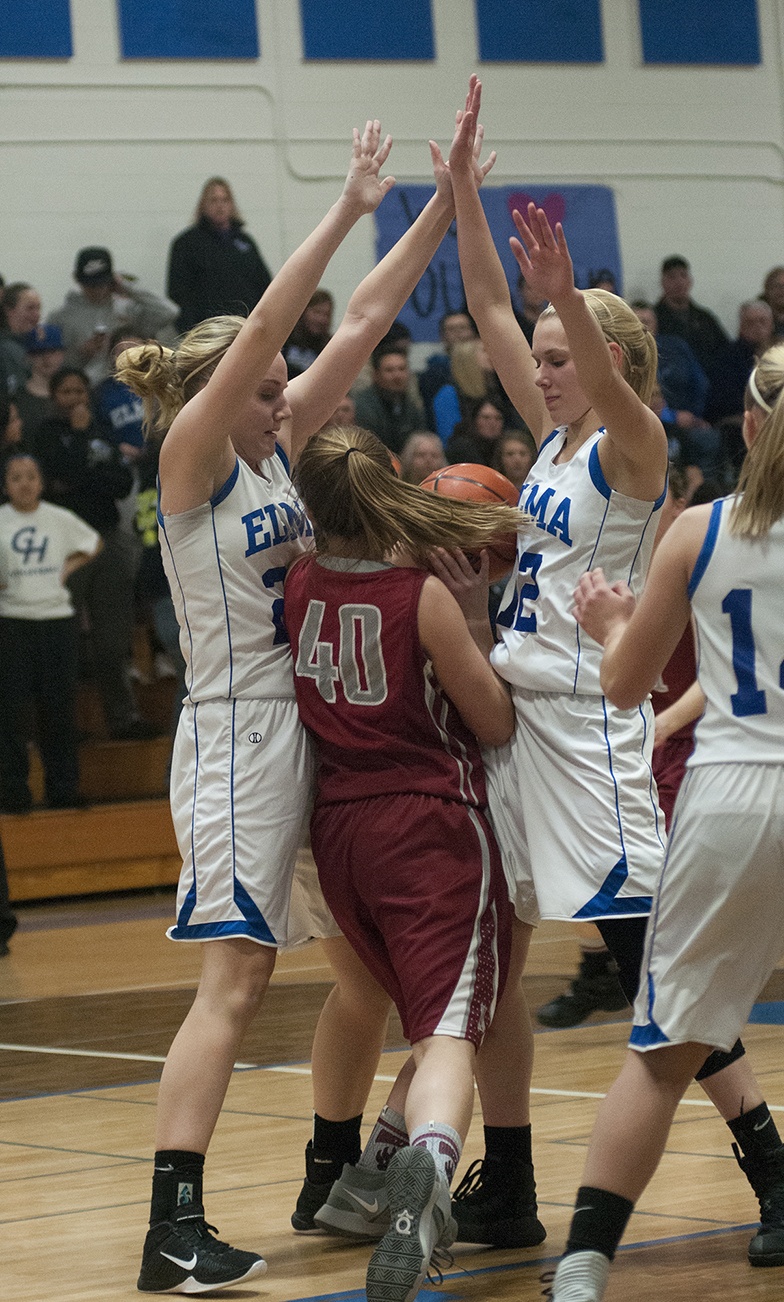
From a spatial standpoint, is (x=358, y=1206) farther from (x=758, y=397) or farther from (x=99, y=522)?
(x=99, y=522)

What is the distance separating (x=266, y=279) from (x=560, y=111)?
2992 millimetres

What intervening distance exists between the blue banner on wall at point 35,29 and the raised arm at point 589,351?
8.35 m

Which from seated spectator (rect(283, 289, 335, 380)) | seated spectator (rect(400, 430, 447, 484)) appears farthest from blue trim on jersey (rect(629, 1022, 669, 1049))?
seated spectator (rect(283, 289, 335, 380))

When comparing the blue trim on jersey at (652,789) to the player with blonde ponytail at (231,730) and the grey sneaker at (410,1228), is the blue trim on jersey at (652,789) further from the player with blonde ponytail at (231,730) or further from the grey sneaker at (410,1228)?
the grey sneaker at (410,1228)

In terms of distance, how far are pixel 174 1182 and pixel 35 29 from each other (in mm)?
9035

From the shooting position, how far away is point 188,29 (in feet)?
37.3

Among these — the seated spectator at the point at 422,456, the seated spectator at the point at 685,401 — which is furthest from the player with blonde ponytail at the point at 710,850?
the seated spectator at the point at 685,401

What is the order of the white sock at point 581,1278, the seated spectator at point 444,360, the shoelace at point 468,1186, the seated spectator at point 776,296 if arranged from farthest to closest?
the seated spectator at point 776,296, the seated spectator at point 444,360, the shoelace at point 468,1186, the white sock at point 581,1278

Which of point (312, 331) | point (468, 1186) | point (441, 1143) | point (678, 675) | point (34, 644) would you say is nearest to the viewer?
point (441, 1143)

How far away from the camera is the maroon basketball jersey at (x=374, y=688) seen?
3.31 meters

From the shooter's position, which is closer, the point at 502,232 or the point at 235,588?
the point at 235,588

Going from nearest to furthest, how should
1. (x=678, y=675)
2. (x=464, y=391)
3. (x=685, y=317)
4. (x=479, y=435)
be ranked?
(x=678, y=675)
(x=479, y=435)
(x=464, y=391)
(x=685, y=317)

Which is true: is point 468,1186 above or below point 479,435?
below

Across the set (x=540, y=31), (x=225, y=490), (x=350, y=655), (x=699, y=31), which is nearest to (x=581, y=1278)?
(x=350, y=655)
